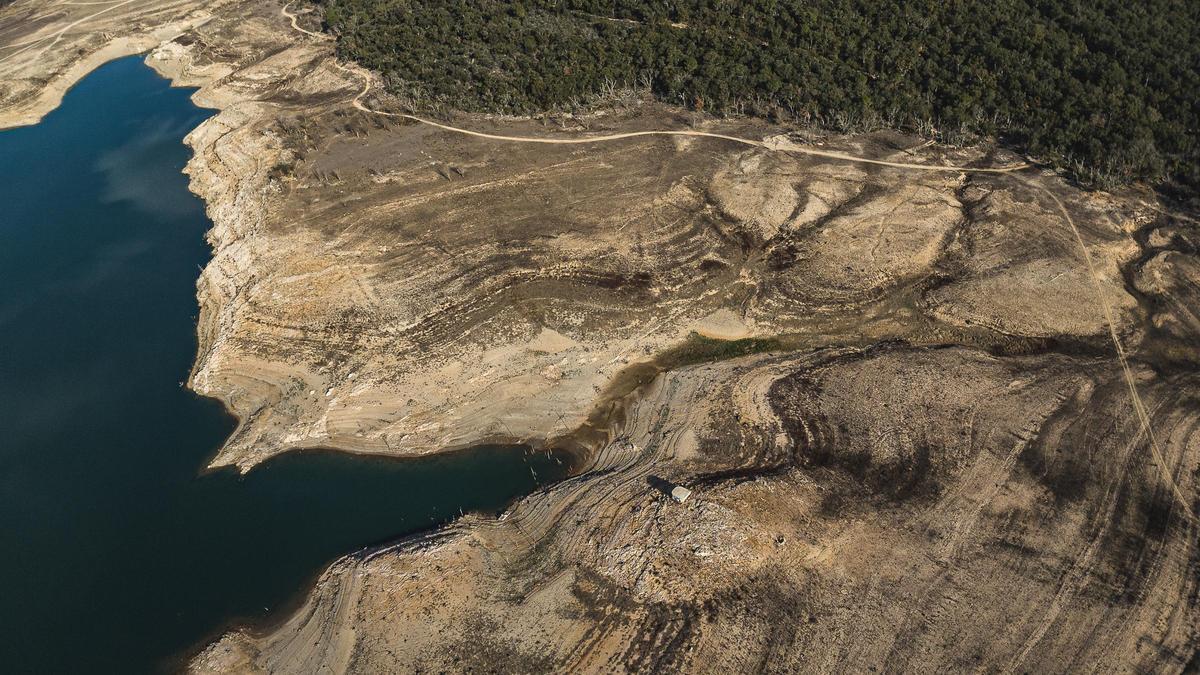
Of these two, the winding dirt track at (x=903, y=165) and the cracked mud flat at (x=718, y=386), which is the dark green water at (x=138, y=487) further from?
the winding dirt track at (x=903, y=165)

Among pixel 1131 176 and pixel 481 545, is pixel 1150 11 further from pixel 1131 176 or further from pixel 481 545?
pixel 481 545

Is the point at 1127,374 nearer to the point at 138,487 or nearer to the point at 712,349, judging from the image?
the point at 712,349

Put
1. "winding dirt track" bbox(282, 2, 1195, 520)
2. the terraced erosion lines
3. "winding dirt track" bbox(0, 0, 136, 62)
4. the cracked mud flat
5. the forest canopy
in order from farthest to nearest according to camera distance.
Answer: "winding dirt track" bbox(0, 0, 136, 62) < the forest canopy < "winding dirt track" bbox(282, 2, 1195, 520) < the terraced erosion lines < the cracked mud flat

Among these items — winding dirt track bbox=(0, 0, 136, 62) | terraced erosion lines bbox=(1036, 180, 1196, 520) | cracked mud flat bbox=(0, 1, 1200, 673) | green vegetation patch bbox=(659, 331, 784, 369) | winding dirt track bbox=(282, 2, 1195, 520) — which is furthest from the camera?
winding dirt track bbox=(0, 0, 136, 62)

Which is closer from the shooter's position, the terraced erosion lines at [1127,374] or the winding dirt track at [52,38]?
the terraced erosion lines at [1127,374]

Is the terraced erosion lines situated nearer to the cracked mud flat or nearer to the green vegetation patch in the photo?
the cracked mud flat

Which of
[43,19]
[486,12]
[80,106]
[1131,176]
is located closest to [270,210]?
[486,12]

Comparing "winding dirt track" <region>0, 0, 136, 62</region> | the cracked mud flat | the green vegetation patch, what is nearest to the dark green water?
the cracked mud flat

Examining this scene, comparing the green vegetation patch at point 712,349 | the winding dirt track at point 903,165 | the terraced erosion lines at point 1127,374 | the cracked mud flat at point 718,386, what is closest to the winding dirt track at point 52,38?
the cracked mud flat at point 718,386
